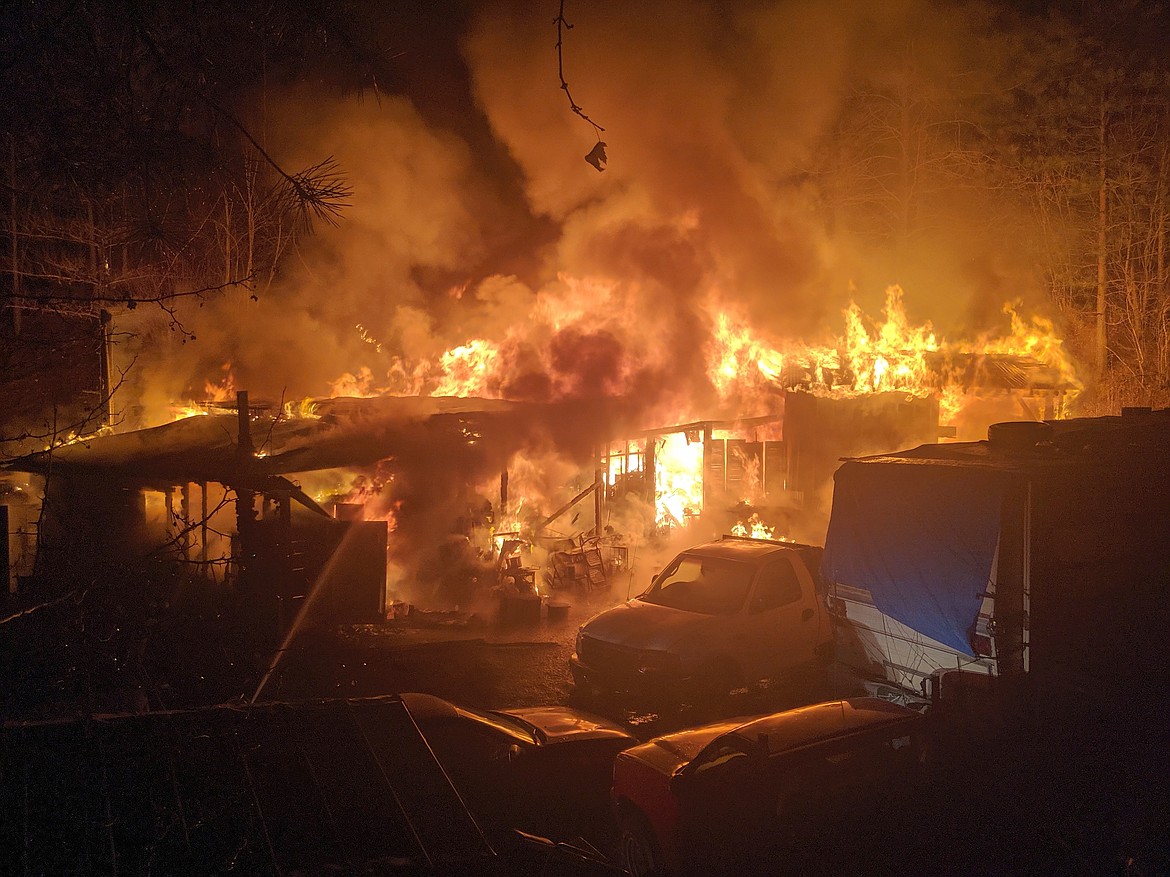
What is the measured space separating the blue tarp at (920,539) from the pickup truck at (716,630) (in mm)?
913

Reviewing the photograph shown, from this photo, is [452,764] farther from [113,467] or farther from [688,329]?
[688,329]

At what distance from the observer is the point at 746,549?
966cm

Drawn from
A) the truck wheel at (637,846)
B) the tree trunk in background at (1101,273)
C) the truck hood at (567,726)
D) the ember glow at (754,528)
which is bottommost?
the truck wheel at (637,846)

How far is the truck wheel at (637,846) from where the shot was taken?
4.70m

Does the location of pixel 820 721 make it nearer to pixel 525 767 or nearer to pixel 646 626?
pixel 525 767

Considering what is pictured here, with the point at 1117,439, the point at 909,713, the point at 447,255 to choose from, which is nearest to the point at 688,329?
the point at 447,255

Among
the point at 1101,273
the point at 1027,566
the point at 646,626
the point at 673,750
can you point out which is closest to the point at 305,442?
the point at 646,626

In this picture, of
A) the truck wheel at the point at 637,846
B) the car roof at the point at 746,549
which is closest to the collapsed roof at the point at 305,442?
the car roof at the point at 746,549

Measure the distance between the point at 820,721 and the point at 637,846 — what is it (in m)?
1.50

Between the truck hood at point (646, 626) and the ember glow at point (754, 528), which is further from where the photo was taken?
the ember glow at point (754, 528)

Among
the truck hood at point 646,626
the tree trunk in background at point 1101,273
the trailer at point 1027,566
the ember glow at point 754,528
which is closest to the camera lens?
the trailer at point 1027,566

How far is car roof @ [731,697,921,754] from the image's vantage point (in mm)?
5004

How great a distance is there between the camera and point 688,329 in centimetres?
2141

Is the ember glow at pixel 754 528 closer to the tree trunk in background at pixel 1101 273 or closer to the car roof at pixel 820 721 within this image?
the car roof at pixel 820 721
